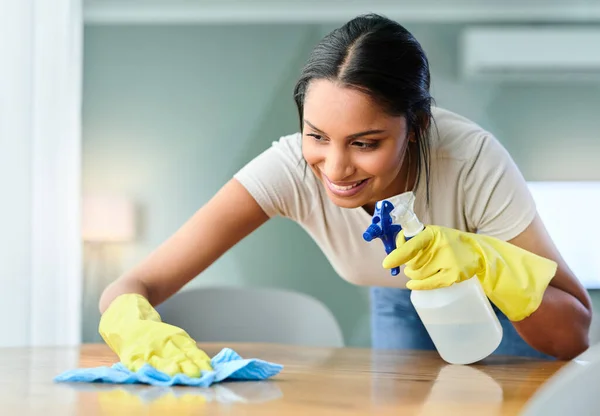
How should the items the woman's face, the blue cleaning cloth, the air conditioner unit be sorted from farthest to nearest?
the air conditioner unit
the woman's face
the blue cleaning cloth

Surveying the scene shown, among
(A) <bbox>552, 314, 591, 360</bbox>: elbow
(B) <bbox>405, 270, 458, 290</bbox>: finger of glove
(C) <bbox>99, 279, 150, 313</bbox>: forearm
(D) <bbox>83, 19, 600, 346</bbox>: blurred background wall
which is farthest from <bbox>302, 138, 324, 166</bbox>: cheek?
(D) <bbox>83, 19, 600, 346</bbox>: blurred background wall

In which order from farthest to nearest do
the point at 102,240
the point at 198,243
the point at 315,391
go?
1. the point at 102,240
2. the point at 198,243
3. the point at 315,391

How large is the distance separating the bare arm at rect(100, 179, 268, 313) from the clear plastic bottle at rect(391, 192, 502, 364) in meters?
0.39

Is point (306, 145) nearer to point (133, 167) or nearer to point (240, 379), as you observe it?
point (240, 379)

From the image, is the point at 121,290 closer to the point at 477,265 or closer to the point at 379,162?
the point at 379,162

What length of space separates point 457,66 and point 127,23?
5.67ft

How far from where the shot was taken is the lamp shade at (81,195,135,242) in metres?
4.18

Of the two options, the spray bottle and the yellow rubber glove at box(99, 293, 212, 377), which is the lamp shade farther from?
the spray bottle

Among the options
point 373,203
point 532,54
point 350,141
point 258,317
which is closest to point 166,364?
point 350,141

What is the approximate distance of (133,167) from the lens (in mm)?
4273

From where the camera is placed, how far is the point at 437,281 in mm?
1016

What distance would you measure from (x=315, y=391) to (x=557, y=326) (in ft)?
1.76

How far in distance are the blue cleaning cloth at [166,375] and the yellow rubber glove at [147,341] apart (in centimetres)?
2

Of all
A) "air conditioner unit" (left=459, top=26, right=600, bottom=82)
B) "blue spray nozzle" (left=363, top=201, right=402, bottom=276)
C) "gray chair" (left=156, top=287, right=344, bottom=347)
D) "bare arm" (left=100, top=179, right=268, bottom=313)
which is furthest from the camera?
"air conditioner unit" (left=459, top=26, right=600, bottom=82)
